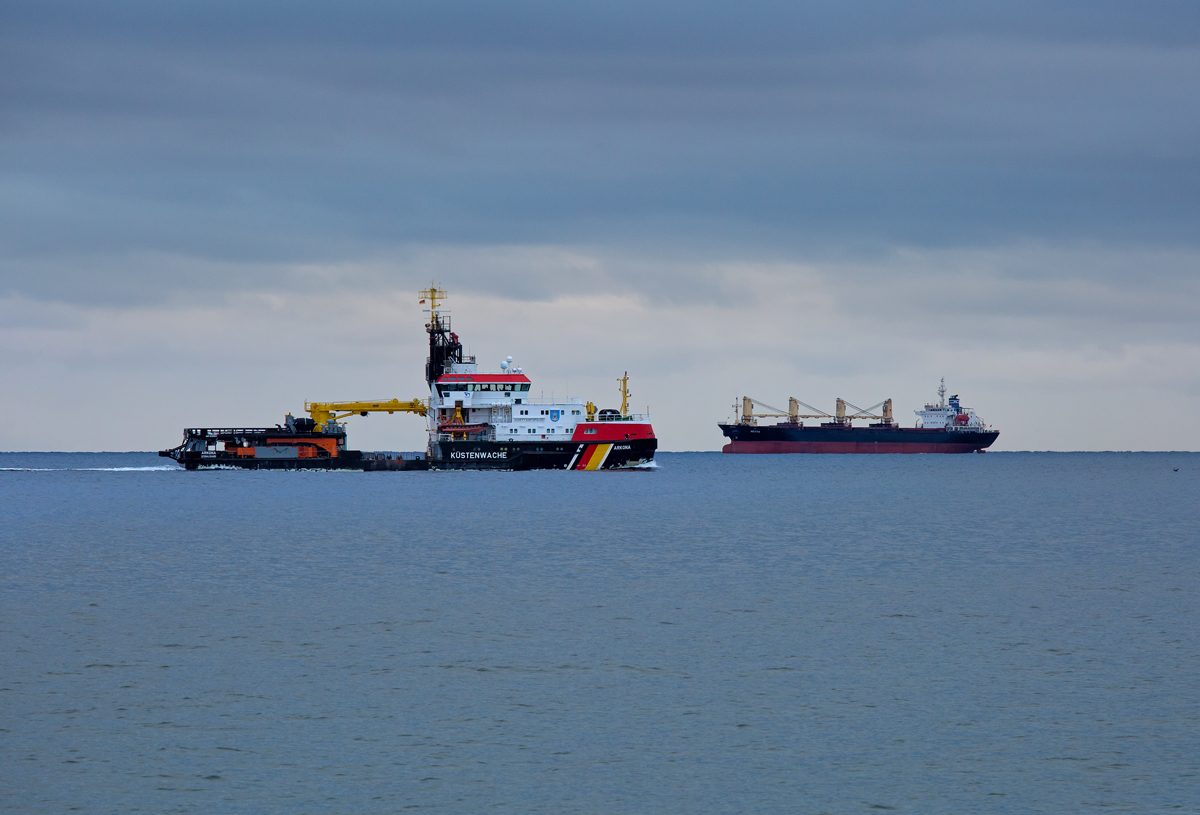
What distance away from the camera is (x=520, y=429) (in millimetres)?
97750

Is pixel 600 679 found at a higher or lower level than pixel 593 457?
lower

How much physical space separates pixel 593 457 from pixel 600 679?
260 ft

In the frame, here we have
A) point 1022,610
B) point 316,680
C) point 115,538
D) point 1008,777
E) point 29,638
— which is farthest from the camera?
point 115,538

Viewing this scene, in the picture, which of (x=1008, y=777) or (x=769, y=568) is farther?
(x=769, y=568)

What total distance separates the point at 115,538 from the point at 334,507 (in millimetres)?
21398

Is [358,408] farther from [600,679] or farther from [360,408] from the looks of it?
[600,679]

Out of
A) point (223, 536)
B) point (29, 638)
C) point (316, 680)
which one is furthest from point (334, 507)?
point (316, 680)

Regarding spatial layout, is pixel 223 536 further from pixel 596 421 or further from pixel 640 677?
pixel 596 421

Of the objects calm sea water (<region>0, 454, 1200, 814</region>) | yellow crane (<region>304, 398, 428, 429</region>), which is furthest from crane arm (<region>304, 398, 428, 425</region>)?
calm sea water (<region>0, 454, 1200, 814</region>)

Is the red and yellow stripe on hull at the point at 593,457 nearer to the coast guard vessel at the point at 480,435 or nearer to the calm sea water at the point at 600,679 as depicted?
the coast guard vessel at the point at 480,435

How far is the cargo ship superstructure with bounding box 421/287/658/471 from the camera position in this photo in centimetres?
9712

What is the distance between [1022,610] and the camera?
27078 millimetres

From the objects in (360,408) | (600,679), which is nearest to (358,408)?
(360,408)

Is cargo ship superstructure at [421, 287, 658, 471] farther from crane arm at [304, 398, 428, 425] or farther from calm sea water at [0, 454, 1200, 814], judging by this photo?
calm sea water at [0, 454, 1200, 814]
